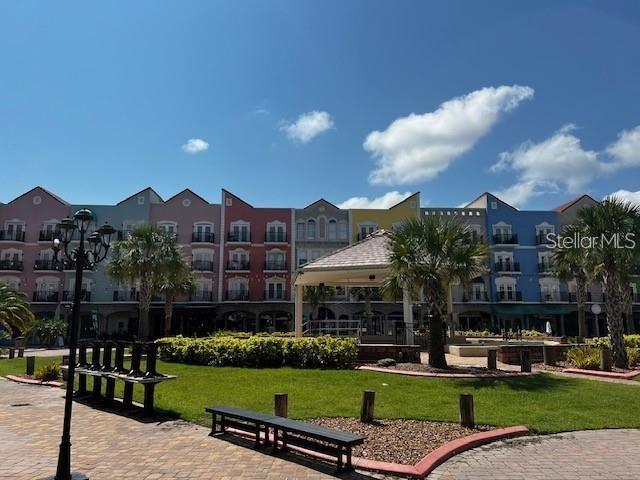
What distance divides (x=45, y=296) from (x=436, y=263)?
130ft

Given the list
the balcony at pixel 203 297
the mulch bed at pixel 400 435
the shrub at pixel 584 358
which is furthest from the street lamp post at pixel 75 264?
the balcony at pixel 203 297

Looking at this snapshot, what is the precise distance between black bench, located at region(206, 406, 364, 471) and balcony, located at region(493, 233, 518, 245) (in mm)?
40679

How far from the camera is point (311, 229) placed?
148 ft

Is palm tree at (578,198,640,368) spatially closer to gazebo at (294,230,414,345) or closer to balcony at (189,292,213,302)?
gazebo at (294,230,414,345)

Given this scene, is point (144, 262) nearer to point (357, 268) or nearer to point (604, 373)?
point (357, 268)

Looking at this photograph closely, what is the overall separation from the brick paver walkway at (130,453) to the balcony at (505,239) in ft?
134

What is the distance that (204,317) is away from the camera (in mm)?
43875

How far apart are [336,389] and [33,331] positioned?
3280cm

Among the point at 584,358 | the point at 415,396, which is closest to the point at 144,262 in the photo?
the point at 415,396

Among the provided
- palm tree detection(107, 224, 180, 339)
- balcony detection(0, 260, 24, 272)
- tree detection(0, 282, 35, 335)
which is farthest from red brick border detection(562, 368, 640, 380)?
balcony detection(0, 260, 24, 272)

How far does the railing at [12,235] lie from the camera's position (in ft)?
145

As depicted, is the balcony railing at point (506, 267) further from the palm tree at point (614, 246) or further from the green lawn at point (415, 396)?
the green lawn at point (415, 396)

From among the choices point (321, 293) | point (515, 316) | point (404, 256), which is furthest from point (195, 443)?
point (515, 316)

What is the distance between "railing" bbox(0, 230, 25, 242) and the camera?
44097 millimetres
